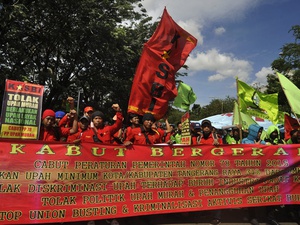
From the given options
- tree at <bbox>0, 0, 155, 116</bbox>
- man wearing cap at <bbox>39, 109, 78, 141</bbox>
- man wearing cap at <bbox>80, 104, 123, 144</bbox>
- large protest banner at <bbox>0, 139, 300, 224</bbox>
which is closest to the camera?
A: large protest banner at <bbox>0, 139, 300, 224</bbox>

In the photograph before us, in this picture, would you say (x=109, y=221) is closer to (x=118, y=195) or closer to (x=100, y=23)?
(x=118, y=195)

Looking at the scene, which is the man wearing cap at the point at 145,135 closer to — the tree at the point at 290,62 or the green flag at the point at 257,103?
the green flag at the point at 257,103

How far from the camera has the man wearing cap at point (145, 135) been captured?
4.76 m

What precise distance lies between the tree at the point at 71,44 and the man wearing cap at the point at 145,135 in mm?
7621

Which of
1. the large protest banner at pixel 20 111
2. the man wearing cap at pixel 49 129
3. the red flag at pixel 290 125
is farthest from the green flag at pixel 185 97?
the large protest banner at pixel 20 111

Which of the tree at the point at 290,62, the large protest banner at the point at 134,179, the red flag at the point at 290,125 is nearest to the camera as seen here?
the large protest banner at the point at 134,179

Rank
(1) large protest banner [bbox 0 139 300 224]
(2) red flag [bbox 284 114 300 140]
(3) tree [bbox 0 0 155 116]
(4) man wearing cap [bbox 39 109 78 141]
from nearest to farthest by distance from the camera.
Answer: (1) large protest banner [bbox 0 139 300 224] → (4) man wearing cap [bbox 39 109 78 141] → (2) red flag [bbox 284 114 300 140] → (3) tree [bbox 0 0 155 116]

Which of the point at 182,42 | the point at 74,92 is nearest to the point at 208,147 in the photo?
the point at 182,42

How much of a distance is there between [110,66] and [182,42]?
32.4 ft

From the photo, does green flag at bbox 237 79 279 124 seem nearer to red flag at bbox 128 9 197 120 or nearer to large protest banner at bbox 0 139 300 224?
red flag at bbox 128 9 197 120

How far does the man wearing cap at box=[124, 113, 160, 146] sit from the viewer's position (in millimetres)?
4758

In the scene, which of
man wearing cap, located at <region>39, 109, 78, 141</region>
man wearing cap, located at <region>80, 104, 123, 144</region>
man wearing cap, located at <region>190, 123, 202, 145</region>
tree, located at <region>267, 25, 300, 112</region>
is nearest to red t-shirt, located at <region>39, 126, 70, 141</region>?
man wearing cap, located at <region>39, 109, 78, 141</region>

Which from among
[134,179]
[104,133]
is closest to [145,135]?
[104,133]

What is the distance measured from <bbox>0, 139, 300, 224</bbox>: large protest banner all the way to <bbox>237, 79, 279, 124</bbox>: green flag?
Answer: 7.81 feet
